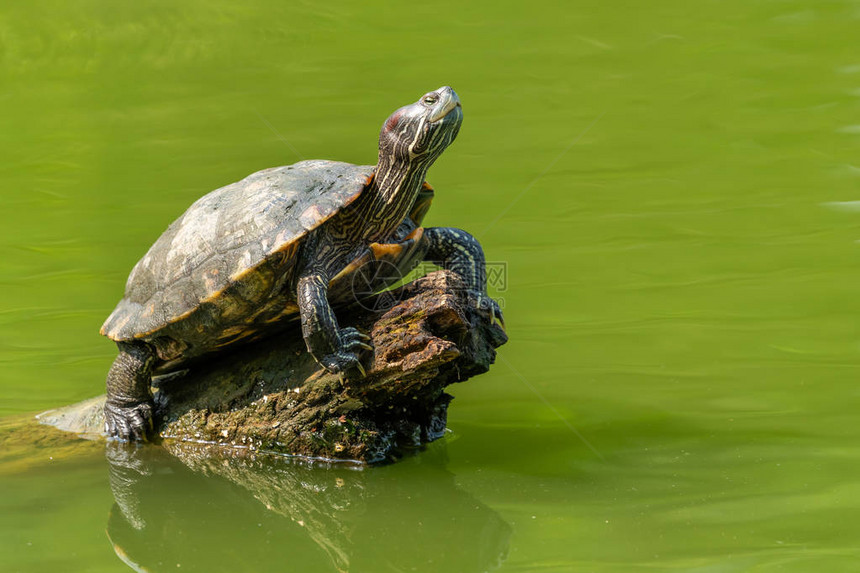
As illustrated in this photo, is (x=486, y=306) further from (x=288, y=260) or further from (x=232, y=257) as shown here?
(x=232, y=257)

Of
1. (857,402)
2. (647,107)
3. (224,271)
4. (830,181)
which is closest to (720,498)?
(857,402)

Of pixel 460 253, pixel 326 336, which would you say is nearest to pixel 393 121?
pixel 460 253

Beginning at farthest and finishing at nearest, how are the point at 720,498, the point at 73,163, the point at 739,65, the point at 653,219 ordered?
the point at 739,65, the point at 73,163, the point at 653,219, the point at 720,498

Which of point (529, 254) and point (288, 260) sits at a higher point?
→ point (288, 260)

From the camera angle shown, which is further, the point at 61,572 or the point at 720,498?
the point at 720,498

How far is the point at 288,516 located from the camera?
11.5ft

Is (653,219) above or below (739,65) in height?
below

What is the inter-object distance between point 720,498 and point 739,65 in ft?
25.7

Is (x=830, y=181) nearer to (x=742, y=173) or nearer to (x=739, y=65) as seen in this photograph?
(x=742, y=173)

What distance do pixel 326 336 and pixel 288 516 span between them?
27.5 inches

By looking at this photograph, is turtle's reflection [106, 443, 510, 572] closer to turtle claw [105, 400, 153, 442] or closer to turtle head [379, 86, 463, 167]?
turtle claw [105, 400, 153, 442]

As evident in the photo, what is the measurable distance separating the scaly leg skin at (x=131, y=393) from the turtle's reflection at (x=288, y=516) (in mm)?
95

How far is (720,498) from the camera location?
3.42m

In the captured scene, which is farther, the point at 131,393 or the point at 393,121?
the point at 131,393
